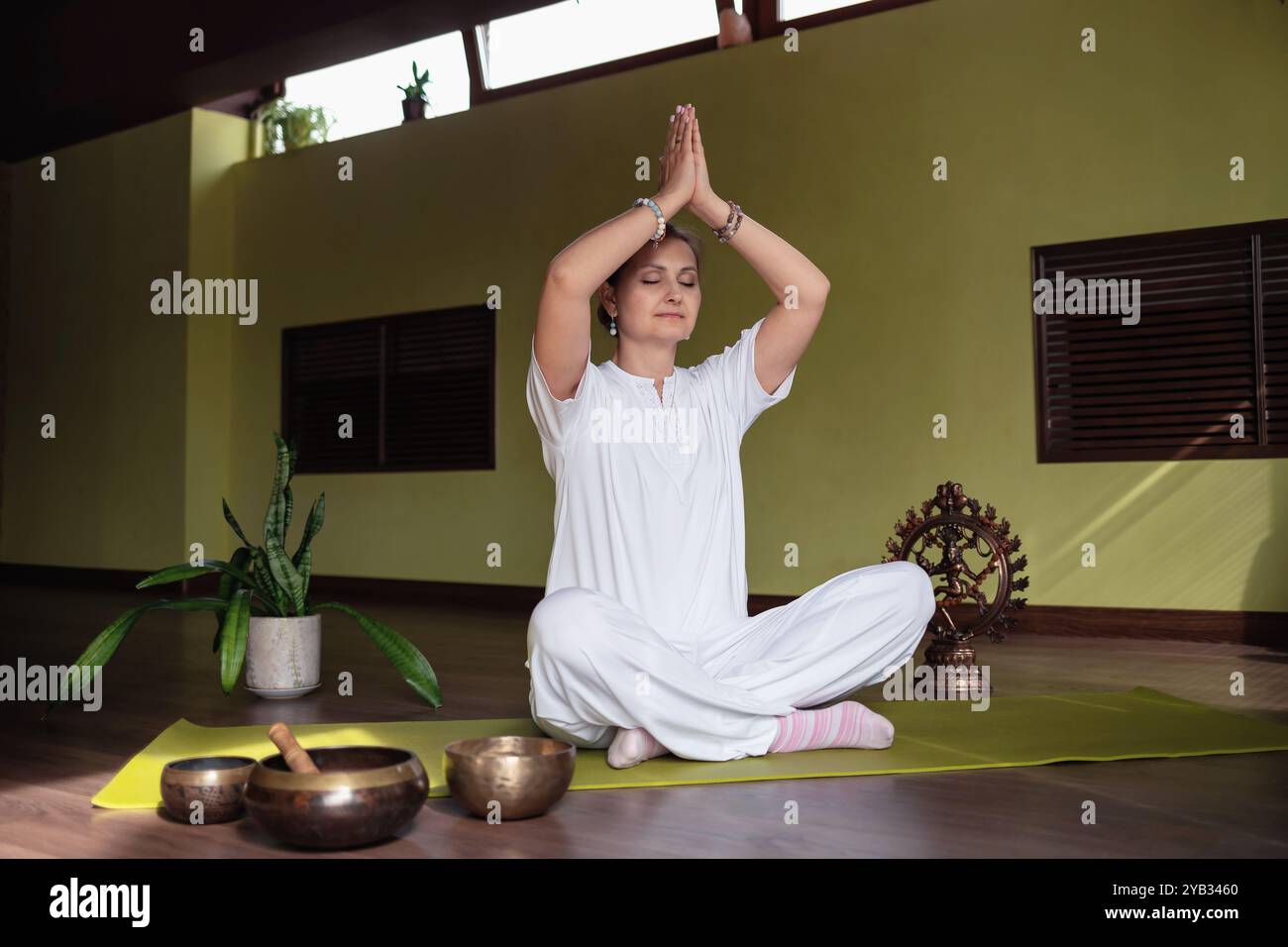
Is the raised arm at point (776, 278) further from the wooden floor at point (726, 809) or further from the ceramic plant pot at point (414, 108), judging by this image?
the ceramic plant pot at point (414, 108)

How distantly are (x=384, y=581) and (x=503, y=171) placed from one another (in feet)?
7.51

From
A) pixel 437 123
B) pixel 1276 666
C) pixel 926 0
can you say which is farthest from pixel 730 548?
pixel 437 123

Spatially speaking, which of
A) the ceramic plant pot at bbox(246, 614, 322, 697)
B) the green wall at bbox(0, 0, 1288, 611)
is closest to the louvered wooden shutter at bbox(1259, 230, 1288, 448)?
the green wall at bbox(0, 0, 1288, 611)

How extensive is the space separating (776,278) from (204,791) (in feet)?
4.54

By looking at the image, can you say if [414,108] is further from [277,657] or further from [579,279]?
→ [579,279]

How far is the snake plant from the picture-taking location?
282cm

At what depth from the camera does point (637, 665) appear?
2.07m

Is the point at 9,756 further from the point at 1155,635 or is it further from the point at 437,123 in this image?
the point at 437,123

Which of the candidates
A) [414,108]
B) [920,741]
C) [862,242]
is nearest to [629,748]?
[920,741]

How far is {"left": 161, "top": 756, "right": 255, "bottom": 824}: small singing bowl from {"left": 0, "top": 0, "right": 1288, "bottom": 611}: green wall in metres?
3.53

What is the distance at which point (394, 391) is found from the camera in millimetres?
6555

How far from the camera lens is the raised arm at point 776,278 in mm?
2307

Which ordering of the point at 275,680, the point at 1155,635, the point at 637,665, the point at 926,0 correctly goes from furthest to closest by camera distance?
the point at 926,0
the point at 1155,635
the point at 275,680
the point at 637,665

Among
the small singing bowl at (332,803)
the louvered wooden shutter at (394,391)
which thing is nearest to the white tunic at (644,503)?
the small singing bowl at (332,803)
